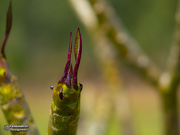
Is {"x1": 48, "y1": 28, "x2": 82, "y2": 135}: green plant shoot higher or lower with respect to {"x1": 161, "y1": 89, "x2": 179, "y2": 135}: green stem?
lower

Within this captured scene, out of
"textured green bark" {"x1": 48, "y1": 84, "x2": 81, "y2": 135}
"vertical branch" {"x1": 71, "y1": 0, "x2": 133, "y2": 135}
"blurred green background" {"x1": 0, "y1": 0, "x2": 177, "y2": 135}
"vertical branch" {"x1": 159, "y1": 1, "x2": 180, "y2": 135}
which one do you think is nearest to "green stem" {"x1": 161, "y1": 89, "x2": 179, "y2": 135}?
"vertical branch" {"x1": 159, "y1": 1, "x2": 180, "y2": 135}

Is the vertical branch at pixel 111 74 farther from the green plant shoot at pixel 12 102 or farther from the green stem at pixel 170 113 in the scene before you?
the green plant shoot at pixel 12 102

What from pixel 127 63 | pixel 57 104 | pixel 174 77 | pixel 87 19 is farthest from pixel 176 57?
pixel 57 104

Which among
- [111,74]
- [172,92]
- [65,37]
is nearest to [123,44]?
[172,92]

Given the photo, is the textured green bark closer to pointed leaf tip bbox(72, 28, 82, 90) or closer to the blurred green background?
pointed leaf tip bbox(72, 28, 82, 90)

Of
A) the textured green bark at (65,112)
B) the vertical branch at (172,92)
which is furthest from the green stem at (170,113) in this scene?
the textured green bark at (65,112)

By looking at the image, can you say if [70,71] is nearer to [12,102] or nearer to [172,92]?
[12,102]
